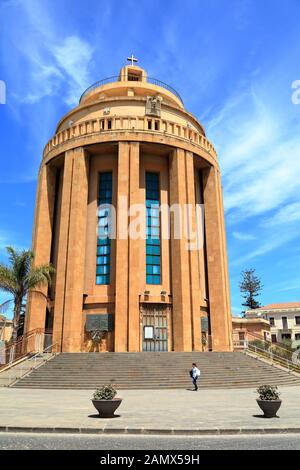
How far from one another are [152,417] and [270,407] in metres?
3.02

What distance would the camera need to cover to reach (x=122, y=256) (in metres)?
28.2

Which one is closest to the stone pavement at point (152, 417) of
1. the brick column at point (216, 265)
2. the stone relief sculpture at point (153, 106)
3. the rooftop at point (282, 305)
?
the brick column at point (216, 265)

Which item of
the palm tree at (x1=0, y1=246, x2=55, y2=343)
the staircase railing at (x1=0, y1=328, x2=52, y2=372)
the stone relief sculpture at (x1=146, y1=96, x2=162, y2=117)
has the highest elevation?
the stone relief sculpture at (x1=146, y1=96, x2=162, y2=117)

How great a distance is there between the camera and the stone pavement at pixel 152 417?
8234 millimetres

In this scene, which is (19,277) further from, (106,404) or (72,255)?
(106,404)

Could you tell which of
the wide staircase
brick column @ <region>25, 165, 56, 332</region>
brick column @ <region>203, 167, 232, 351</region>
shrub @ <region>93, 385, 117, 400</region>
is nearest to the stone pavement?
shrub @ <region>93, 385, 117, 400</region>

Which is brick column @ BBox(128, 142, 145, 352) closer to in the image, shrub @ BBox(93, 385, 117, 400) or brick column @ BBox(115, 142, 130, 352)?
brick column @ BBox(115, 142, 130, 352)

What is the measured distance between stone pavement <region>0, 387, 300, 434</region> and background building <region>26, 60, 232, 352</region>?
45.5ft

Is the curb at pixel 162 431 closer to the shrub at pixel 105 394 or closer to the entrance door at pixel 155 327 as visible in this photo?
the shrub at pixel 105 394

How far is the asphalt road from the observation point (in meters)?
6.92

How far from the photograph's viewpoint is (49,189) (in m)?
34.4

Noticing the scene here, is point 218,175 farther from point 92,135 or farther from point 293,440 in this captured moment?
point 293,440

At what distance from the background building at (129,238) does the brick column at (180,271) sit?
77 mm
